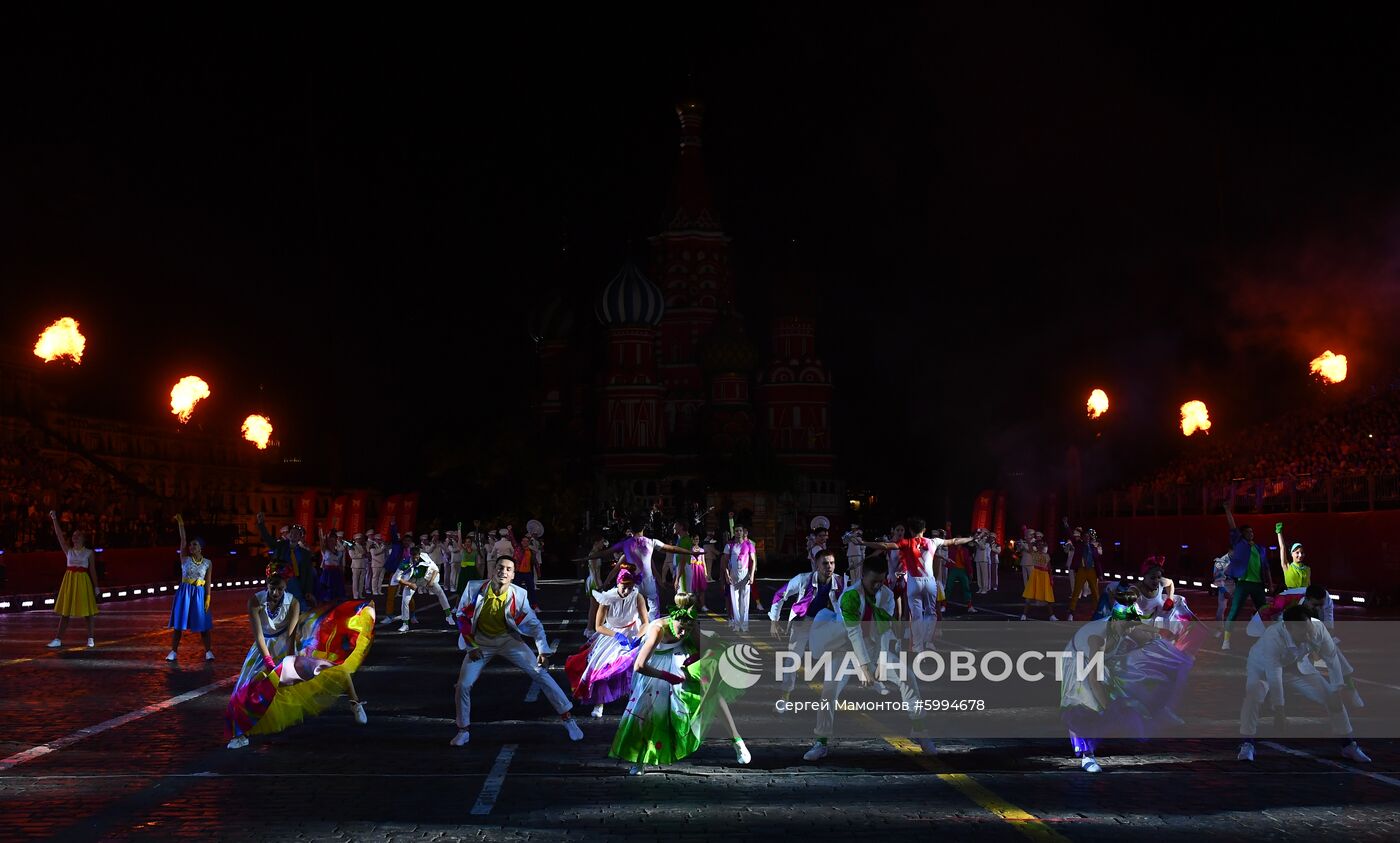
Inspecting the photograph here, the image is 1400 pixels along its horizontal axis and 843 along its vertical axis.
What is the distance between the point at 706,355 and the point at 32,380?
4779 centimetres

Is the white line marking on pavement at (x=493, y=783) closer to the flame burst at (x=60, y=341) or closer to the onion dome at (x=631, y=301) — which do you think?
the flame burst at (x=60, y=341)

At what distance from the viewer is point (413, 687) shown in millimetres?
17281

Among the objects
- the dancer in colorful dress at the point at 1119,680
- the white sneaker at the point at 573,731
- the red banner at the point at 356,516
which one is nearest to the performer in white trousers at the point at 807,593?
the white sneaker at the point at 573,731

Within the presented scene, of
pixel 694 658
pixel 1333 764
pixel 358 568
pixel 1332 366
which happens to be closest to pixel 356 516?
pixel 358 568

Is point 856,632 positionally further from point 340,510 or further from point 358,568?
point 340,510

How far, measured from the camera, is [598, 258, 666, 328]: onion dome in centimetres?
9738

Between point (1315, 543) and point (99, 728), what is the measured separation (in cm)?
2982

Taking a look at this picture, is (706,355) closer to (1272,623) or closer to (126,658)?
(126,658)

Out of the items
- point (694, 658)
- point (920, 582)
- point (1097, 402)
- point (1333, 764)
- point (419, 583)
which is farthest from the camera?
point (1097, 402)

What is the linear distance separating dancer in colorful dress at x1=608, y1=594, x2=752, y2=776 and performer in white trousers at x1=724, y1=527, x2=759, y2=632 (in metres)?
14.8

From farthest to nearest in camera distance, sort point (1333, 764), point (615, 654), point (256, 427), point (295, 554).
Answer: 1. point (256, 427)
2. point (295, 554)
3. point (615, 654)
4. point (1333, 764)

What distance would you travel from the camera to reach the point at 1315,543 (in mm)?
35656

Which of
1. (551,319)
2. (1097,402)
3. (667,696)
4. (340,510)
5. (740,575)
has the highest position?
(551,319)

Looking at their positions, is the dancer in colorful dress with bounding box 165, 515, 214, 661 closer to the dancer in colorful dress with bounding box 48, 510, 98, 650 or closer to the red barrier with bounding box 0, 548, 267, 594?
the dancer in colorful dress with bounding box 48, 510, 98, 650
